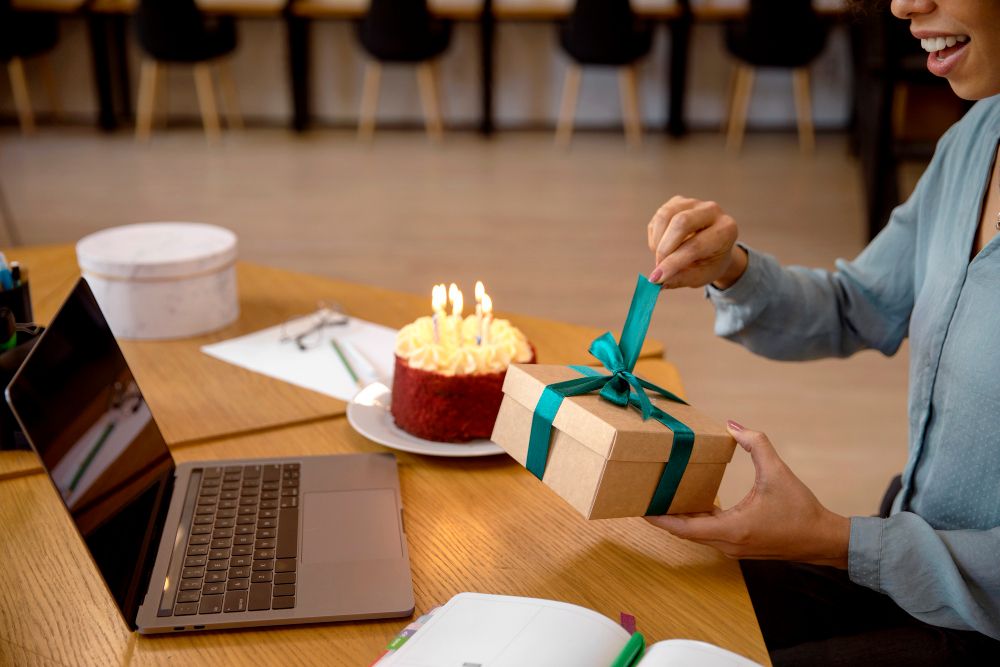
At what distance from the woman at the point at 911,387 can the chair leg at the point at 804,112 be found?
4.67 meters

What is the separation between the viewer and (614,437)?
0.94 metres

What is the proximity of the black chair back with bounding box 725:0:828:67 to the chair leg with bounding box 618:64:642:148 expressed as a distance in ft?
2.07

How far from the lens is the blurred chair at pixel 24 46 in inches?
215

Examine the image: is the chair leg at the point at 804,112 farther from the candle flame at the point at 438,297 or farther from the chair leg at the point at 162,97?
the candle flame at the point at 438,297

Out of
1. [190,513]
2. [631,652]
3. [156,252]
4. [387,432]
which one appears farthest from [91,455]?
[156,252]

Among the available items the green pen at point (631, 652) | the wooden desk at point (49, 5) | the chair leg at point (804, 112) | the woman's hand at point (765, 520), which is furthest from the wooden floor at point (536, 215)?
the green pen at point (631, 652)

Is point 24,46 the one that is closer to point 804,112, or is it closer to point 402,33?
point 402,33

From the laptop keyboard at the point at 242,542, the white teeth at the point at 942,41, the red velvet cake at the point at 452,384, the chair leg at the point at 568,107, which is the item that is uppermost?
the white teeth at the point at 942,41

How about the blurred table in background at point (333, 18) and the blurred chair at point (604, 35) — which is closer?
the blurred chair at point (604, 35)

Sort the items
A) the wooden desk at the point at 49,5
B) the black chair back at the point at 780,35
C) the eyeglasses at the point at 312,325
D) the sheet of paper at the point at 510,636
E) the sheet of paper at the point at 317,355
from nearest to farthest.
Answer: the sheet of paper at the point at 510,636
the sheet of paper at the point at 317,355
the eyeglasses at the point at 312,325
the black chair back at the point at 780,35
the wooden desk at the point at 49,5

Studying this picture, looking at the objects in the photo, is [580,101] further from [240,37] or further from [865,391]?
[865,391]

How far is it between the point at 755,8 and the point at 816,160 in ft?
2.90

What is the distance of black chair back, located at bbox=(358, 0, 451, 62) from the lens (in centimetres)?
546

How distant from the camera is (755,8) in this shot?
531 centimetres
